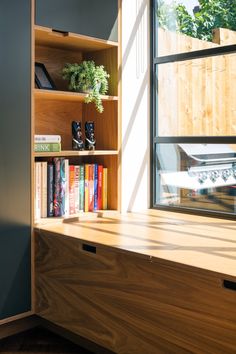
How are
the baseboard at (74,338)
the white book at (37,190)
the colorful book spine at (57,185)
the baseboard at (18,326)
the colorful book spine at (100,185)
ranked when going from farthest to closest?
the colorful book spine at (100,185), the colorful book spine at (57,185), the white book at (37,190), the baseboard at (18,326), the baseboard at (74,338)

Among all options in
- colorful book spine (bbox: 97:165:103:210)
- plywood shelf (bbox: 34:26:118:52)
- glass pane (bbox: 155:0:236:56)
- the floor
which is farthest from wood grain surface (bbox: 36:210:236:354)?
glass pane (bbox: 155:0:236:56)

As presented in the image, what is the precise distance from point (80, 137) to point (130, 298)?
1139 mm

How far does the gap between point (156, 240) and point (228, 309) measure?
58 cm

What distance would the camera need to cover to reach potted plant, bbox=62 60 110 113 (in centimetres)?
281

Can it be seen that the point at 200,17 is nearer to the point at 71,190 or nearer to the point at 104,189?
the point at 104,189

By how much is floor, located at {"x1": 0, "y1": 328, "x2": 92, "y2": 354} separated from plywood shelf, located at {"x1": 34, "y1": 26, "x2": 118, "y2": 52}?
1638mm

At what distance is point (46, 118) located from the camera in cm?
295

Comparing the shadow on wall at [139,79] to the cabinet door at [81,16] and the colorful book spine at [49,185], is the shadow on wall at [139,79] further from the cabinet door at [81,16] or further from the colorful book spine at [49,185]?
the colorful book spine at [49,185]

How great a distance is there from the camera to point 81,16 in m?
2.76

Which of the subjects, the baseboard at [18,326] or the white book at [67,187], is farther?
the white book at [67,187]

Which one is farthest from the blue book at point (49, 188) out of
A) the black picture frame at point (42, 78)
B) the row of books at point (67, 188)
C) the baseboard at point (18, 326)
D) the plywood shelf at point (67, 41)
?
the plywood shelf at point (67, 41)

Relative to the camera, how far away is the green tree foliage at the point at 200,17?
9.20ft

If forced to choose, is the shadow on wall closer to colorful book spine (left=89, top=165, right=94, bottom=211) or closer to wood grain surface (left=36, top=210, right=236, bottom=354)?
colorful book spine (left=89, top=165, right=94, bottom=211)

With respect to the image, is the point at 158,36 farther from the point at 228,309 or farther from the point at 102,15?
the point at 228,309
